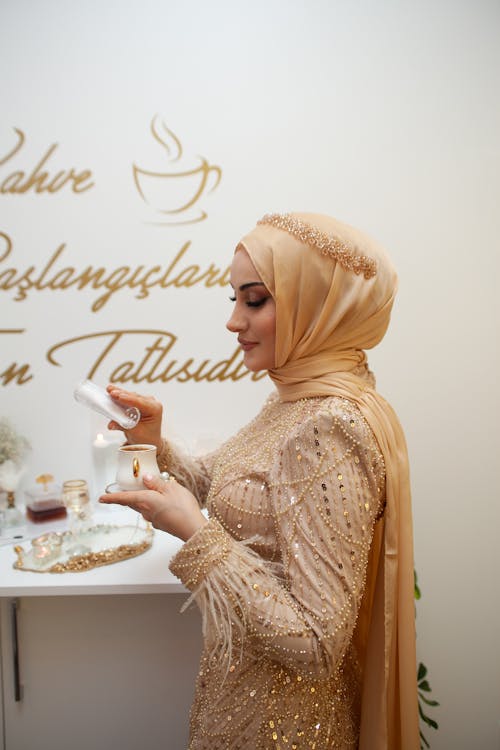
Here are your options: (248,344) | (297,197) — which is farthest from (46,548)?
(297,197)

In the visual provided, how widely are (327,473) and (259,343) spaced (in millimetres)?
A: 312

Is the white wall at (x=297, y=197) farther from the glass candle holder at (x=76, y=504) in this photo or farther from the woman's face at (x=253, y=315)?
the woman's face at (x=253, y=315)

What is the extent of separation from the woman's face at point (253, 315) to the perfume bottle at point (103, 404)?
322 millimetres

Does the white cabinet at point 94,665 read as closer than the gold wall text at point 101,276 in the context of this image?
Yes

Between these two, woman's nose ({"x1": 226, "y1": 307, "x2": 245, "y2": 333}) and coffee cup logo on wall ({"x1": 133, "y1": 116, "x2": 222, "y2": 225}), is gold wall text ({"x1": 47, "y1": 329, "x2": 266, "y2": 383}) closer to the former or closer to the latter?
coffee cup logo on wall ({"x1": 133, "y1": 116, "x2": 222, "y2": 225})

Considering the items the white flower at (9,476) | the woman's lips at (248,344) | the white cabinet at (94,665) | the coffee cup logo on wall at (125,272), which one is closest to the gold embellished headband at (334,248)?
the woman's lips at (248,344)

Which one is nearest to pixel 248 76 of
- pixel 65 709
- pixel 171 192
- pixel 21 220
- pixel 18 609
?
pixel 171 192

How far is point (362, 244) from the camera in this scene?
896mm

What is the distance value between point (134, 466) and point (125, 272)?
39.7 inches

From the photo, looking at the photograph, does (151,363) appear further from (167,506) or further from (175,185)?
(167,506)

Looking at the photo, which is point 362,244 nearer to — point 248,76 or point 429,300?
point 429,300

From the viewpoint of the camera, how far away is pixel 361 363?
99cm

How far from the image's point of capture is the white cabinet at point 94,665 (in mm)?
1476

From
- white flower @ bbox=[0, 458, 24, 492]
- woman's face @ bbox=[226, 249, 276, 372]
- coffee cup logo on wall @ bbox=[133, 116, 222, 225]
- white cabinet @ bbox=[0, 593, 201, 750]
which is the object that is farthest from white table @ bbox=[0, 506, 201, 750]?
coffee cup logo on wall @ bbox=[133, 116, 222, 225]
